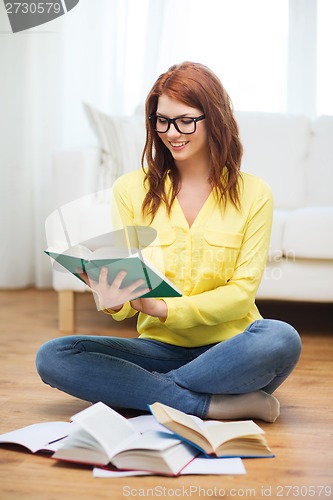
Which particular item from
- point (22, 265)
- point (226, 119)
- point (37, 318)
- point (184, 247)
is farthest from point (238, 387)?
point (22, 265)

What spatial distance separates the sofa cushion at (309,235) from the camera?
8.99 feet

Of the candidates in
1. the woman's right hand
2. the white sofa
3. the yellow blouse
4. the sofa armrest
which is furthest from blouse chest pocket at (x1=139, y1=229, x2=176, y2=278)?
the sofa armrest

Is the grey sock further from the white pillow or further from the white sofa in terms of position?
the white pillow

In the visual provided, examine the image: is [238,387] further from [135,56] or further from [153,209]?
[135,56]

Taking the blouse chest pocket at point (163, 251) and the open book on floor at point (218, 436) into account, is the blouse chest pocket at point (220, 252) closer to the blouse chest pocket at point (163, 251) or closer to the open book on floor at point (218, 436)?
the blouse chest pocket at point (163, 251)

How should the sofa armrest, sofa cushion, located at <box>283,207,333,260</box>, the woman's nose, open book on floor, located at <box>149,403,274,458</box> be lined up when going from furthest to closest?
the sofa armrest, sofa cushion, located at <box>283,207,333,260</box>, the woman's nose, open book on floor, located at <box>149,403,274,458</box>

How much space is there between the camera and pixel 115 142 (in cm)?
324

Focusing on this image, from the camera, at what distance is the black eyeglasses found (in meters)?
1.77

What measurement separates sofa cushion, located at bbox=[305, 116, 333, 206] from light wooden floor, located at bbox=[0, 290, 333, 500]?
2.09 ft

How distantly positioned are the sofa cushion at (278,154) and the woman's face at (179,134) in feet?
5.30

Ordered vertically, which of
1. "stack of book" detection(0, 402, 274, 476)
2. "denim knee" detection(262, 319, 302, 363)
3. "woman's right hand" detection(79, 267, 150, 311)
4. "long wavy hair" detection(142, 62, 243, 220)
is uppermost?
"long wavy hair" detection(142, 62, 243, 220)

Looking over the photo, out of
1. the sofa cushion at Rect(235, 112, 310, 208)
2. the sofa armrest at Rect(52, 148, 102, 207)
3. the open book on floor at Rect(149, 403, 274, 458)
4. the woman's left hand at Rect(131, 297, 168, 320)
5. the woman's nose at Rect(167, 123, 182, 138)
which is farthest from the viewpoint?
the sofa cushion at Rect(235, 112, 310, 208)

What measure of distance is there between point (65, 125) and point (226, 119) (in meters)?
2.40

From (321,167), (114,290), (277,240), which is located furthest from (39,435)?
(321,167)
